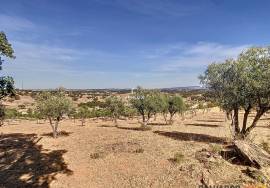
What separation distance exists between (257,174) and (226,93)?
13.0m

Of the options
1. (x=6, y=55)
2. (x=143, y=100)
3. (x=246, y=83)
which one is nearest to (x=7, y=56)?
(x=6, y=55)

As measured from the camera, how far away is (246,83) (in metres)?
29.7

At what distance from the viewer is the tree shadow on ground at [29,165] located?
79.2 ft

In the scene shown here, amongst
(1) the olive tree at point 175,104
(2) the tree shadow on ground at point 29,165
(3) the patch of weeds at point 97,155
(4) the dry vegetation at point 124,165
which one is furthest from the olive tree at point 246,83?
(1) the olive tree at point 175,104

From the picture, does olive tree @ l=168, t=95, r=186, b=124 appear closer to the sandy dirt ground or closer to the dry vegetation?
the sandy dirt ground

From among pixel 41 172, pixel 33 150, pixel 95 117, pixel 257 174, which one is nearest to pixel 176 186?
pixel 257 174

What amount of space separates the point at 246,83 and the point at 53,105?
26.6m

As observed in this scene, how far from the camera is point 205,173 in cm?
2231

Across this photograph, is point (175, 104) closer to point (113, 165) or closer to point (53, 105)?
point (53, 105)

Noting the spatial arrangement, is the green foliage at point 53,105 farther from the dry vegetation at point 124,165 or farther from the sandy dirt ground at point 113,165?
the dry vegetation at point 124,165

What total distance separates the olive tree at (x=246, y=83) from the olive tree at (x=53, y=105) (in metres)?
21.9

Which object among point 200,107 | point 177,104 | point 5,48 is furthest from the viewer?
point 200,107

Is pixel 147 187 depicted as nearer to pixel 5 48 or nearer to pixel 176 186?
pixel 176 186

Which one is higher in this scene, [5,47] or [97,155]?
[5,47]
